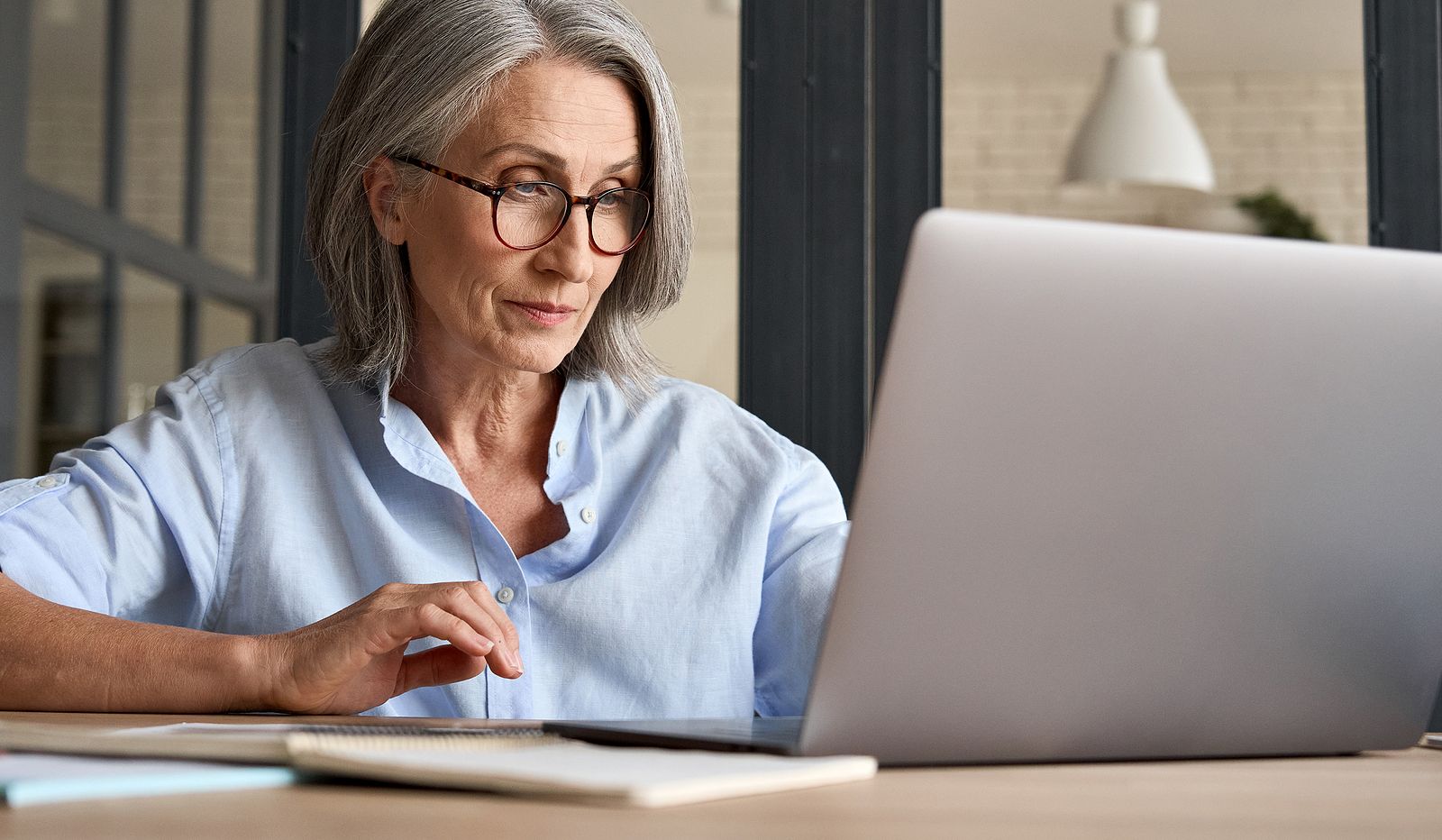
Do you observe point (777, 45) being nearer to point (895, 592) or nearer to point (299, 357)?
point (299, 357)

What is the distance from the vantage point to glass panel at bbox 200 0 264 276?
2.77 meters

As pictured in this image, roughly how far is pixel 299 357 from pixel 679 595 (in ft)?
1.71

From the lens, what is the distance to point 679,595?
4.90 ft

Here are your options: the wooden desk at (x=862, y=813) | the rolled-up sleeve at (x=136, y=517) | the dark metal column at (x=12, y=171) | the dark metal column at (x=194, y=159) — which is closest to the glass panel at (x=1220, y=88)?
the rolled-up sleeve at (x=136, y=517)

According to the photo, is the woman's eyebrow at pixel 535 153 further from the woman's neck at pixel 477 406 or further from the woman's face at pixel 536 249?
the woman's neck at pixel 477 406

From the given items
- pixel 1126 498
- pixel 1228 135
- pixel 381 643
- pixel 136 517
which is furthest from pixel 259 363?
pixel 1228 135

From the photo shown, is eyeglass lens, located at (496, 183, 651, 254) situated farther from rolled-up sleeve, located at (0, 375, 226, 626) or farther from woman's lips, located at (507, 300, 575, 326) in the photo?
rolled-up sleeve, located at (0, 375, 226, 626)

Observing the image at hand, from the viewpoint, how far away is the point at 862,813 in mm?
539

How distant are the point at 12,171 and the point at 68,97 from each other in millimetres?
274

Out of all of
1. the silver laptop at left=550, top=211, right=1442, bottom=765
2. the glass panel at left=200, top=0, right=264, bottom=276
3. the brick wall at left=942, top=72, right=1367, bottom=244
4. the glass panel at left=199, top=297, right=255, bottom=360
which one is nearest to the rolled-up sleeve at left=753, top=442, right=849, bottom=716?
the brick wall at left=942, top=72, right=1367, bottom=244

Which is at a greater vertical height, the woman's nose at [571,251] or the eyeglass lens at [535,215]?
the eyeglass lens at [535,215]

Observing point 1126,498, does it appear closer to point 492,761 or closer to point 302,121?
point 492,761

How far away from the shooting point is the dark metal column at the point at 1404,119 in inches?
81.2

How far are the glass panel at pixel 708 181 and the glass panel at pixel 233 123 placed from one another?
1028mm
